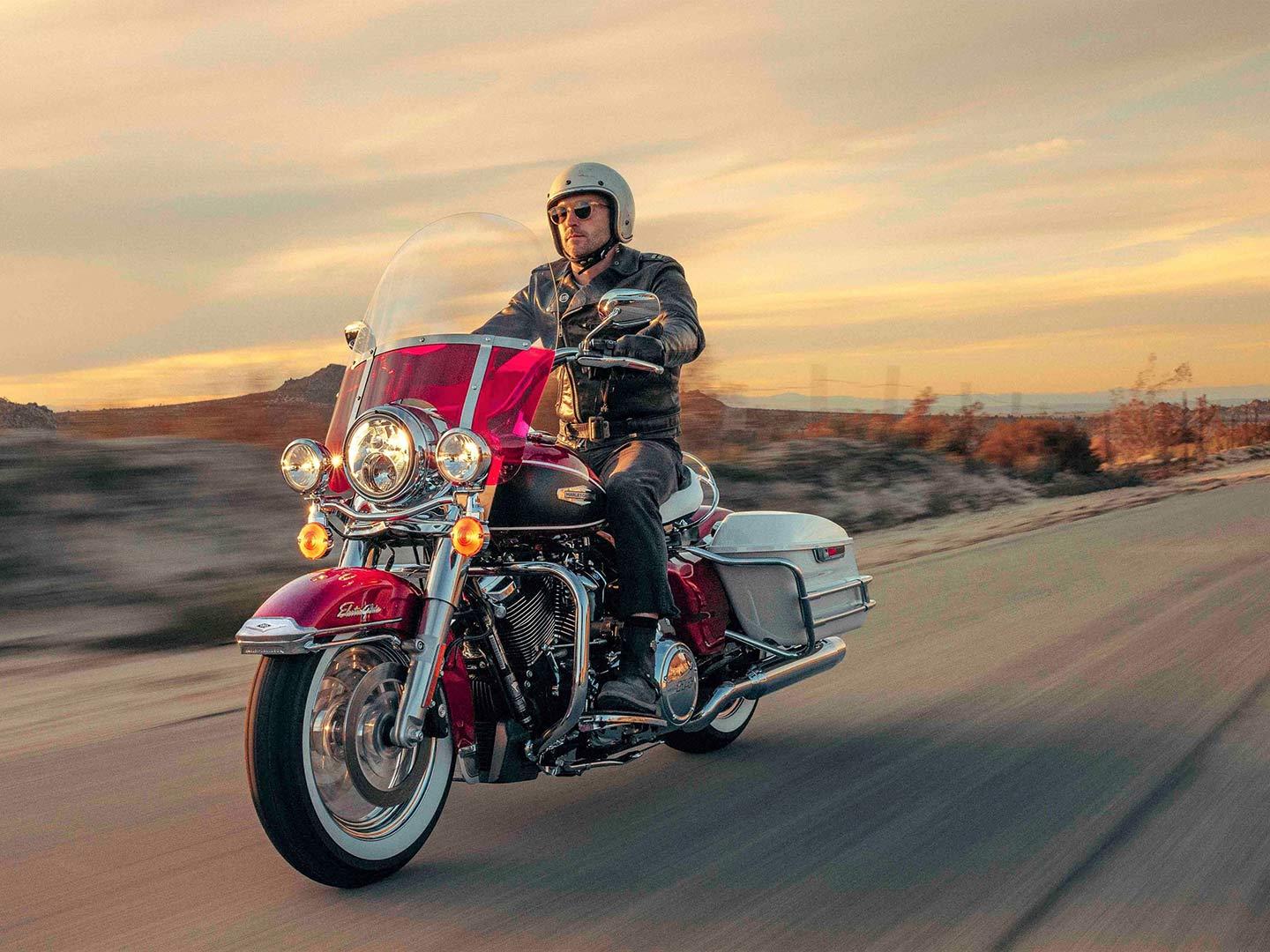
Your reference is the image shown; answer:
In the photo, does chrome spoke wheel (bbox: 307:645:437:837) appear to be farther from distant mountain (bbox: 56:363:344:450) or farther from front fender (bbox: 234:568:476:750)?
distant mountain (bbox: 56:363:344:450)

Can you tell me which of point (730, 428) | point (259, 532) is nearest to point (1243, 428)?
point (730, 428)

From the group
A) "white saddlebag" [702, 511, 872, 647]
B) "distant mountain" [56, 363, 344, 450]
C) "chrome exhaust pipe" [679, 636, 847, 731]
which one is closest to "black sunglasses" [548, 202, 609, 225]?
"white saddlebag" [702, 511, 872, 647]

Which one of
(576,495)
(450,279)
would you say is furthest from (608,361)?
(450,279)

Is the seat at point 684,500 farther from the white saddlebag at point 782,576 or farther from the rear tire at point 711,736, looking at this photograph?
the rear tire at point 711,736

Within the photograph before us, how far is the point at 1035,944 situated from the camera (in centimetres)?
349

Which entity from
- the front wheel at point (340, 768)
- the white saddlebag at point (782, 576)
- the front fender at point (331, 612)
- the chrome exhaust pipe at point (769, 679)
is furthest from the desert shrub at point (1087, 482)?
the front fender at point (331, 612)

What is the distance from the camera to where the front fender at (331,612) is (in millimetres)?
3645

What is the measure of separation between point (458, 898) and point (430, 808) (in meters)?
0.37

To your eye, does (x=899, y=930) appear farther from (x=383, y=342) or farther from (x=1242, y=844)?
(x=383, y=342)

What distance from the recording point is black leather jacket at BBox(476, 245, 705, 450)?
510 cm

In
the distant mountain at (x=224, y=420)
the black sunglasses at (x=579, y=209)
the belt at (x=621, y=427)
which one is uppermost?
the black sunglasses at (x=579, y=209)

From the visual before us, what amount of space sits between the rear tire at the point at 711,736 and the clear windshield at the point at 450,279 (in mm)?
2014

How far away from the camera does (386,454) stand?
395cm

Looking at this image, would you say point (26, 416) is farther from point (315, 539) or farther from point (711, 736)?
point (315, 539)
